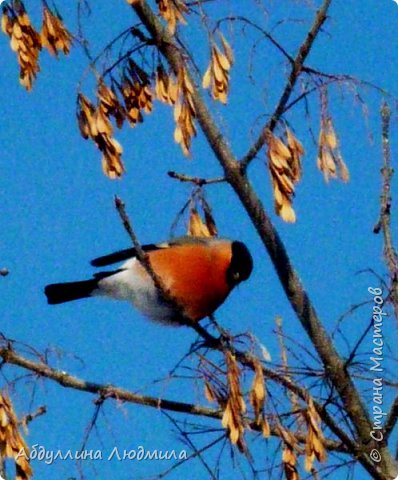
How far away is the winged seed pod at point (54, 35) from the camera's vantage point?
345 cm

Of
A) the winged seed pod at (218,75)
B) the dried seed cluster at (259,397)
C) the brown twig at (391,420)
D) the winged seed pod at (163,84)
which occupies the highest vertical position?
the winged seed pod at (163,84)

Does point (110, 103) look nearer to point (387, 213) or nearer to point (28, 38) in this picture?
point (28, 38)

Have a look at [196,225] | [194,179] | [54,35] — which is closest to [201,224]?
[196,225]

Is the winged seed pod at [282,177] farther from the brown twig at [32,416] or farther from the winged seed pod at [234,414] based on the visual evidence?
the brown twig at [32,416]

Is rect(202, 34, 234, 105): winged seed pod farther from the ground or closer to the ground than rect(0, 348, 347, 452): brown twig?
farther from the ground

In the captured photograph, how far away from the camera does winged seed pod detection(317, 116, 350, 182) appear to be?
10.7ft

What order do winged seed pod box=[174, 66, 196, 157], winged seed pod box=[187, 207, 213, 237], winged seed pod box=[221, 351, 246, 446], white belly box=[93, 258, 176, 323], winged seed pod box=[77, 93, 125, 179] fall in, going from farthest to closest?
1. white belly box=[93, 258, 176, 323]
2. winged seed pod box=[187, 207, 213, 237]
3. winged seed pod box=[77, 93, 125, 179]
4. winged seed pod box=[174, 66, 196, 157]
5. winged seed pod box=[221, 351, 246, 446]

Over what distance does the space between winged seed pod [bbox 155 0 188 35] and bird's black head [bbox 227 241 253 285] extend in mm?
1449

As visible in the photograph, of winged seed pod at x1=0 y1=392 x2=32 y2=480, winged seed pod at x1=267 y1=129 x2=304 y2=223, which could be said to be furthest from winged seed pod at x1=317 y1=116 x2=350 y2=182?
winged seed pod at x1=0 y1=392 x2=32 y2=480

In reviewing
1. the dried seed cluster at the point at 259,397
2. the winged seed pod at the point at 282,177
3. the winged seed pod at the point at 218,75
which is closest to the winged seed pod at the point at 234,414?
the dried seed cluster at the point at 259,397

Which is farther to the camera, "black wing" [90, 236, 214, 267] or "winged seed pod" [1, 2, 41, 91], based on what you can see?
"black wing" [90, 236, 214, 267]

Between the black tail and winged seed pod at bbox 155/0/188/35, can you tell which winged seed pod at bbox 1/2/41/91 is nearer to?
winged seed pod at bbox 155/0/188/35

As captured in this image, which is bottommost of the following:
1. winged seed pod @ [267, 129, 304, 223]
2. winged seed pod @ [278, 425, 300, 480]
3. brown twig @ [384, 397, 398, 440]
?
winged seed pod @ [278, 425, 300, 480]

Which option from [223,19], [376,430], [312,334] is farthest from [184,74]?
[376,430]
